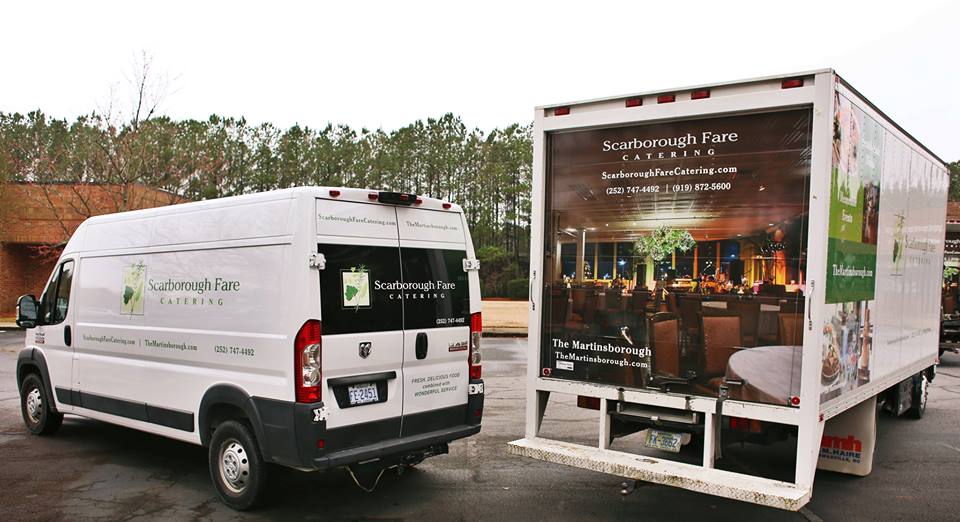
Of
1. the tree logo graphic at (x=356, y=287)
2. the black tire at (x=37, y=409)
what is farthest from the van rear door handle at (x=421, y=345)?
the black tire at (x=37, y=409)

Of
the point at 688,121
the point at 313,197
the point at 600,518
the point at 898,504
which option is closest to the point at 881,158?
the point at 688,121

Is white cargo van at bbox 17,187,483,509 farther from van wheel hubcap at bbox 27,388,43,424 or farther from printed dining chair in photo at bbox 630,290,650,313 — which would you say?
printed dining chair in photo at bbox 630,290,650,313

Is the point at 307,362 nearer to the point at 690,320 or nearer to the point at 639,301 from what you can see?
the point at 639,301

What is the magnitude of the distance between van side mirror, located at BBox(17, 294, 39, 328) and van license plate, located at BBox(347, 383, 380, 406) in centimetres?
472

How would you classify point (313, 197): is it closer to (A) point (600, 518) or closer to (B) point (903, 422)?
(A) point (600, 518)

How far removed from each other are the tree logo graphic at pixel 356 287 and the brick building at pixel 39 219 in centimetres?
2014

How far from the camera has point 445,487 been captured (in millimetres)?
6453

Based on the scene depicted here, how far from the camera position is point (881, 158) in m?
5.82

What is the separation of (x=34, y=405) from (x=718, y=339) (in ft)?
24.7

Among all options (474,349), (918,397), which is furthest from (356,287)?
(918,397)

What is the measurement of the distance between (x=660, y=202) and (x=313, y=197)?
2.51 metres

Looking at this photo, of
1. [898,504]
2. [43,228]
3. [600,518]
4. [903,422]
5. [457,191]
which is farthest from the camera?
[457,191]

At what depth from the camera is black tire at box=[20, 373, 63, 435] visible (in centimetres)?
815

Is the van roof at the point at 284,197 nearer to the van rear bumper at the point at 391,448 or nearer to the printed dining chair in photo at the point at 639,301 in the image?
the printed dining chair in photo at the point at 639,301
